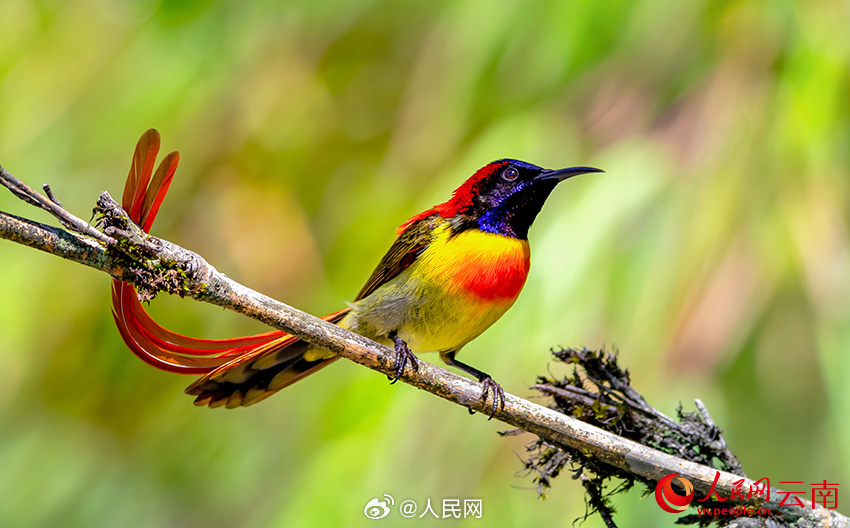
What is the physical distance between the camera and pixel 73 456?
481 centimetres

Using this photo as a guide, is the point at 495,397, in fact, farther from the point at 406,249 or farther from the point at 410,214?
the point at 410,214

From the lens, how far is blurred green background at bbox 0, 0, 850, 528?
3.49 metres

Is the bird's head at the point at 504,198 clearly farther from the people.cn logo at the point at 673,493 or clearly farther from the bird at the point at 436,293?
the people.cn logo at the point at 673,493

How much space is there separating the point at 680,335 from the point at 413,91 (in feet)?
7.47

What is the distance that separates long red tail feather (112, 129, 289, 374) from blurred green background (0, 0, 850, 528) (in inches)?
70.0

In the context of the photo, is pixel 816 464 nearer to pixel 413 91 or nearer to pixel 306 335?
pixel 413 91

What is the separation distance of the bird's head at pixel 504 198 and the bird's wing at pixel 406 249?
0.08 meters

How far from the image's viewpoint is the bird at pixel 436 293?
2340mm

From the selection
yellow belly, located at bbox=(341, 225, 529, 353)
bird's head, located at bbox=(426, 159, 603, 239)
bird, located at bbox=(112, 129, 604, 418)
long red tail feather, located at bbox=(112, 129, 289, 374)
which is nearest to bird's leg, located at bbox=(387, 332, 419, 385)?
bird, located at bbox=(112, 129, 604, 418)

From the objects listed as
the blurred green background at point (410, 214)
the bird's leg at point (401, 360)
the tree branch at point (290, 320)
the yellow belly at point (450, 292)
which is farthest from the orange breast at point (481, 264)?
the blurred green background at point (410, 214)

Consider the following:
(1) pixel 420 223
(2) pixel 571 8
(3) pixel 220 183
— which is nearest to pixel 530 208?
(1) pixel 420 223

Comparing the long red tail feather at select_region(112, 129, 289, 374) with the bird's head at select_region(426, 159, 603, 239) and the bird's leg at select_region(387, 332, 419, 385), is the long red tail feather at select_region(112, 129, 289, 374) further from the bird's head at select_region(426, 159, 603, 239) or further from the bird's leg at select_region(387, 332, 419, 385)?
the bird's head at select_region(426, 159, 603, 239)

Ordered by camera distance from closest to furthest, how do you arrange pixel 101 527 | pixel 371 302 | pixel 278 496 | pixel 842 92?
pixel 371 302 < pixel 842 92 < pixel 278 496 < pixel 101 527

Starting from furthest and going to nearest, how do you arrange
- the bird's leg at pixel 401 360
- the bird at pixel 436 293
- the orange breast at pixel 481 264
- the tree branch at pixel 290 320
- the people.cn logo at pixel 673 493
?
the orange breast at pixel 481 264, the bird at pixel 436 293, the bird's leg at pixel 401 360, the people.cn logo at pixel 673 493, the tree branch at pixel 290 320
